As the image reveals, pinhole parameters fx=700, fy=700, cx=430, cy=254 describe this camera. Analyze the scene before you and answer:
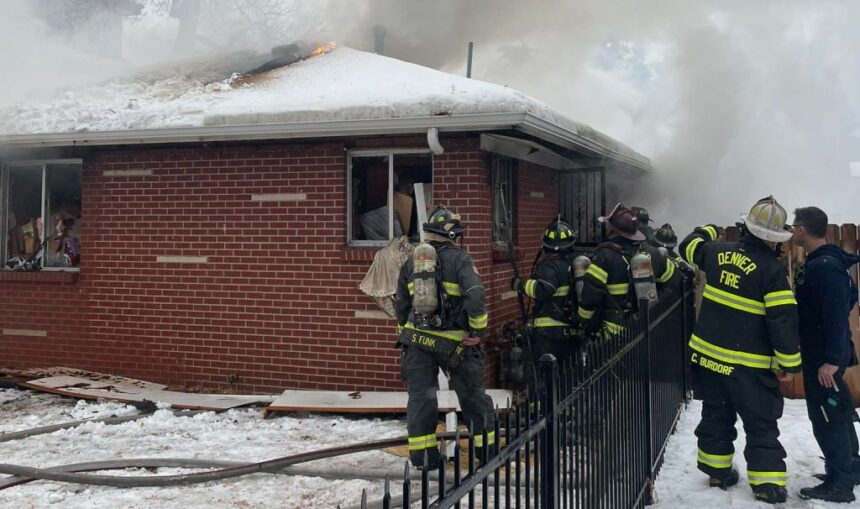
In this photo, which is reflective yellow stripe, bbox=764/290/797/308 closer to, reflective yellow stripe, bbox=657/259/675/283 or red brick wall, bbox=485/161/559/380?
reflective yellow stripe, bbox=657/259/675/283

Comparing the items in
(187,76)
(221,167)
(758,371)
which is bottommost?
(758,371)

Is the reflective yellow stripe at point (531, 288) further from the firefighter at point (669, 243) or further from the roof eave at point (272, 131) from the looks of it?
the firefighter at point (669, 243)

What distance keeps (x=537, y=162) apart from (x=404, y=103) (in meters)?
2.45

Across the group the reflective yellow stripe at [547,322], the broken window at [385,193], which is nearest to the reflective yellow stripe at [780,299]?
the reflective yellow stripe at [547,322]

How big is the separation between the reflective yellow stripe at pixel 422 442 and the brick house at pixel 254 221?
1.90 meters

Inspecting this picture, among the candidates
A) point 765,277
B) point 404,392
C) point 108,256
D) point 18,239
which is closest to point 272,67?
point 108,256

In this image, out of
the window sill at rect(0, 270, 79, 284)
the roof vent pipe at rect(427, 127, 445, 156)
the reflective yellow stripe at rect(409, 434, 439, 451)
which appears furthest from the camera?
the window sill at rect(0, 270, 79, 284)

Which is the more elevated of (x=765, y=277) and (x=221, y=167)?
(x=221, y=167)

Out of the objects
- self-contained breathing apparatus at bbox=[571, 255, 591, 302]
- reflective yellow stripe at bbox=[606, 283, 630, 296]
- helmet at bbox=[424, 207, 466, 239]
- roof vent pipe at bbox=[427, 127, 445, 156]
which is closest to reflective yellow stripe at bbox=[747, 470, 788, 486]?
reflective yellow stripe at bbox=[606, 283, 630, 296]

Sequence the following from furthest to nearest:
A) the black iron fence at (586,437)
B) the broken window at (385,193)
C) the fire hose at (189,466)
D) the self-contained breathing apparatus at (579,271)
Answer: the broken window at (385,193)
the self-contained breathing apparatus at (579,271)
the fire hose at (189,466)
the black iron fence at (586,437)

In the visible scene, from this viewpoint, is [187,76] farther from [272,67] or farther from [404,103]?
[404,103]

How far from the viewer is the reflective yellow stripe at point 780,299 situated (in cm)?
416

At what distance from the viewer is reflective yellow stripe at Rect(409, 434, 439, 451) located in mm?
4648

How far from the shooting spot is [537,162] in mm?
7996
